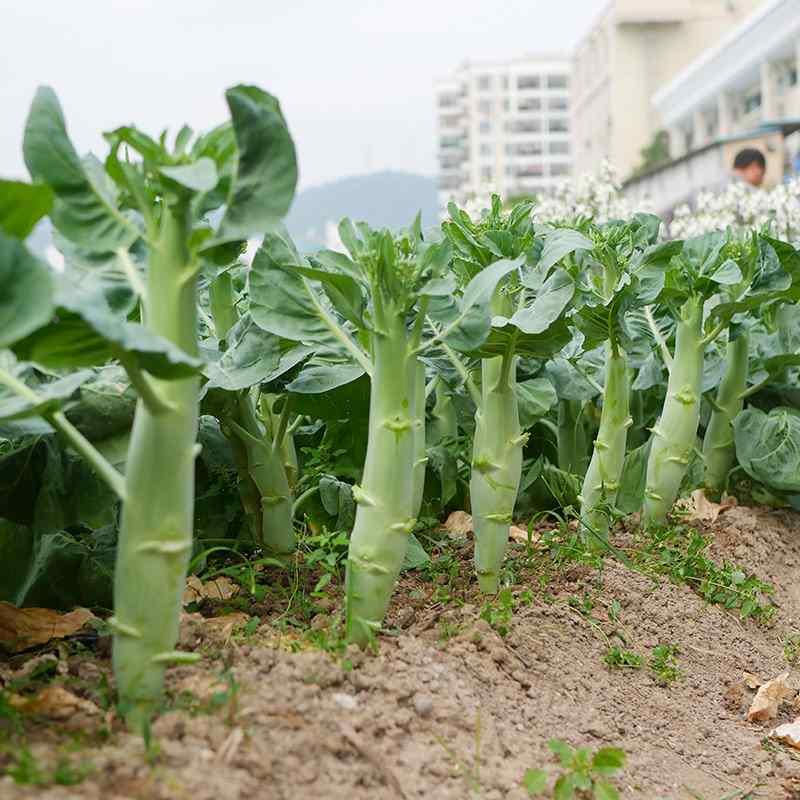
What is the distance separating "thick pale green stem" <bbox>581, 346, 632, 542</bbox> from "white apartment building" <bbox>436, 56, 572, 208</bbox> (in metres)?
89.1

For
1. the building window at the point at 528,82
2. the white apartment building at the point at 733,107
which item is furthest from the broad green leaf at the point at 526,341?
the building window at the point at 528,82

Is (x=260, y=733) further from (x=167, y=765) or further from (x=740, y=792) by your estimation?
(x=740, y=792)

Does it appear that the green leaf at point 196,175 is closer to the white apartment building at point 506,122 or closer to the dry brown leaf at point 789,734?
the dry brown leaf at point 789,734

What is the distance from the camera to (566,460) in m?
3.01

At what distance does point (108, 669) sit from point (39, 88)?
80 cm

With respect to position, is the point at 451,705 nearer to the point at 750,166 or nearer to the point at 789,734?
the point at 789,734

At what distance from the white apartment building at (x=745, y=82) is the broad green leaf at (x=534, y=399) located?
24993mm

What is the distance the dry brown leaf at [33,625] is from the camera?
177 cm

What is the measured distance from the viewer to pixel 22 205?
1331 mm

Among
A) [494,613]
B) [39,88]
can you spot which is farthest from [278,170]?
[494,613]

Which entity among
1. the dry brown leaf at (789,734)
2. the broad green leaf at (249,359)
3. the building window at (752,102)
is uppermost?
the building window at (752,102)

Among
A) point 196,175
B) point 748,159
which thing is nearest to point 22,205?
point 196,175

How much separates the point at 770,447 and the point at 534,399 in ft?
3.33

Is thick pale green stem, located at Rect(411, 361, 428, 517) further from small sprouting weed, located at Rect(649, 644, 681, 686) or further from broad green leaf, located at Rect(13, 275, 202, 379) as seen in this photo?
broad green leaf, located at Rect(13, 275, 202, 379)
